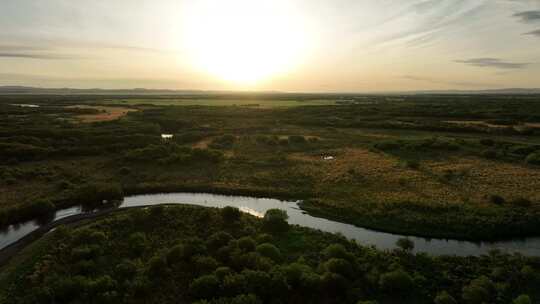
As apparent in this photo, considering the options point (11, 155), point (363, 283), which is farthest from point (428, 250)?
point (11, 155)

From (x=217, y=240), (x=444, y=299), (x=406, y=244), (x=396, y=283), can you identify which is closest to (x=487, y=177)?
(x=406, y=244)

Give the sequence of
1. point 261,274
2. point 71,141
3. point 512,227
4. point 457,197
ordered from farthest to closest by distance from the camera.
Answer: point 71,141
point 457,197
point 512,227
point 261,274

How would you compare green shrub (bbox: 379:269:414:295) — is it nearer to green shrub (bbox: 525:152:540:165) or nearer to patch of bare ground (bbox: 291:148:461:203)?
patch of bare ground (bbox: 291:148:461:203)

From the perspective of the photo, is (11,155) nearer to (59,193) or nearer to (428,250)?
(59,193)

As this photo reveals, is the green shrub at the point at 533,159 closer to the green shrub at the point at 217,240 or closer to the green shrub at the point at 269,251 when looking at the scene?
the green shrub at the point at 269,251

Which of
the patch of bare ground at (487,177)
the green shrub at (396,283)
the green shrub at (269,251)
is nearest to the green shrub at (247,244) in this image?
the green shrub at (269,251)

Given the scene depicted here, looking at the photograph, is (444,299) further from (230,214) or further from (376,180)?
(376,180)

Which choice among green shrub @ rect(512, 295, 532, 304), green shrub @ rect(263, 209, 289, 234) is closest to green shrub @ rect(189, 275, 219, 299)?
green shrub @ rect(263, 209, 289, 234)
